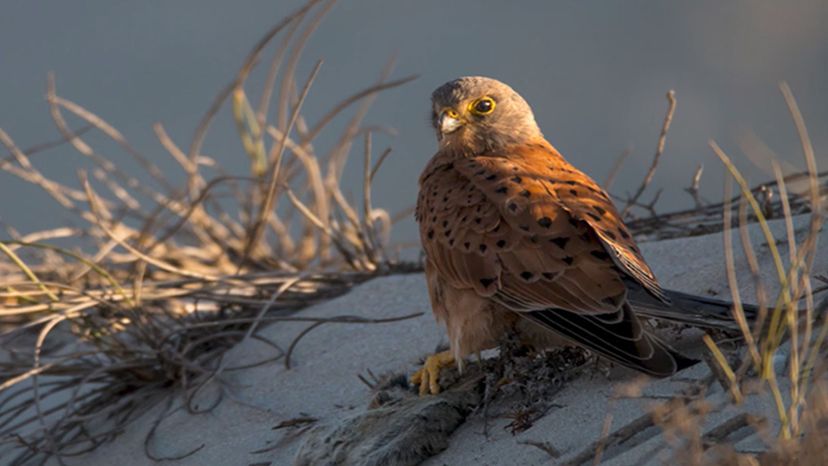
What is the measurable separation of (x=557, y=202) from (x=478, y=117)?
0.70 metres

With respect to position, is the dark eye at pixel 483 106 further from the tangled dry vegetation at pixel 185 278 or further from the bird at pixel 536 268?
the tangled dry vegetation at pixel 185 278

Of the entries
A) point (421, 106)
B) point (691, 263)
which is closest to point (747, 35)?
point (421, 106)

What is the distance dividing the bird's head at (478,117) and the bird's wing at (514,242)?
0.95 feet

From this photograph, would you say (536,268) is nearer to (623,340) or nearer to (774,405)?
(623,340)

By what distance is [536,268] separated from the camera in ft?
9.64

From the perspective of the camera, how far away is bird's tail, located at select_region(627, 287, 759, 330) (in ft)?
9.08

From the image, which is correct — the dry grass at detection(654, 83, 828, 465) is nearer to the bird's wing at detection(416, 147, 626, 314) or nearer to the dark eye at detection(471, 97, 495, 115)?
the bird's wing at detection(416, 147, 626, 314)

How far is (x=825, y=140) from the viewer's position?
564 centimetres

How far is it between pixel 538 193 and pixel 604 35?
13.5 feet

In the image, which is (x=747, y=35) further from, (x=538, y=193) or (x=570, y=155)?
(x=538, y=193)

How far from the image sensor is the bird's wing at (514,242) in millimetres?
2871

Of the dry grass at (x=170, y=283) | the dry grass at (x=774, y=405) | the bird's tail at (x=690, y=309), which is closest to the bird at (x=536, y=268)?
the bird's tail at (x=690, y=309)

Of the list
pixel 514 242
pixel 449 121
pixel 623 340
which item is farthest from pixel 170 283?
pixel 623 340

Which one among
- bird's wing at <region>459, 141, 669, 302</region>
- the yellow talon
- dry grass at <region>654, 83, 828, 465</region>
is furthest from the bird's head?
dry grass at <region>654, 83, 828, 465</region>
